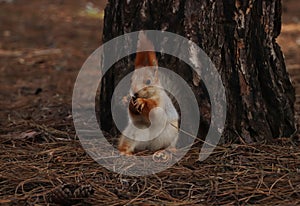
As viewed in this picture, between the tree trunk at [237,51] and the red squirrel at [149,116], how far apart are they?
0.18 m

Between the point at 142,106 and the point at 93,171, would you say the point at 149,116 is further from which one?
the point at 93,171

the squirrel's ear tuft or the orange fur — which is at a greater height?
the squirrel's ear tuft

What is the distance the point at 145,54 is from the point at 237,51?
0.51 m

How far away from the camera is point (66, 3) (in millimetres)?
9641

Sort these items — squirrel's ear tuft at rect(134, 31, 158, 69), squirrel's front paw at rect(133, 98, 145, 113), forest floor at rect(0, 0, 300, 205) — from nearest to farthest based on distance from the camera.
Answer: forest floor at rect(0, 0, 300, 205), squirrel's front paw at rect(133, 98, 145, 113), squirrel's ear tuft at rect(134, 31, 158, 69)

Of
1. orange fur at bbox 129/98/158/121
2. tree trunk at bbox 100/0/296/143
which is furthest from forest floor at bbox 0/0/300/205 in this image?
orange fur at bbox 129/98/158/121

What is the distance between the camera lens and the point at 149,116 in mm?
3045

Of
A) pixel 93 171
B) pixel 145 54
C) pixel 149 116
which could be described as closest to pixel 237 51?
pixel 145 54

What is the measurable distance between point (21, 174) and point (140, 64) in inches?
33.8

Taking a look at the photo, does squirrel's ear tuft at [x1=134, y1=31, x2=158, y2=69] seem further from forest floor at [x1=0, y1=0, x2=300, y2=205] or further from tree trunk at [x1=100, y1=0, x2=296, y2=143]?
forest floor at [x1=0, y1=0, x2=300, y2=205]

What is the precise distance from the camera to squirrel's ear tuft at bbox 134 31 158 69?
3168 millimetres

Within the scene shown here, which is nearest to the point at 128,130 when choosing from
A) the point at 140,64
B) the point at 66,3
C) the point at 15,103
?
the point at 140,64

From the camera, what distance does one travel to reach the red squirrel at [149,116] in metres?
3.08

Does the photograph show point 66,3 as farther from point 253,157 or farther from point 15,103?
point 253,157
